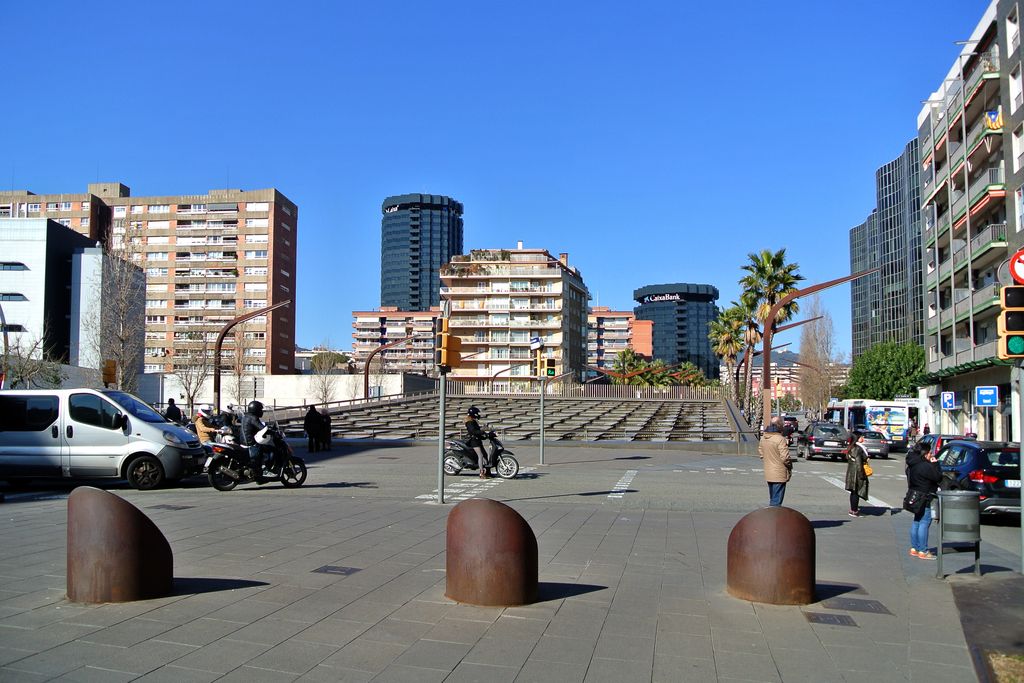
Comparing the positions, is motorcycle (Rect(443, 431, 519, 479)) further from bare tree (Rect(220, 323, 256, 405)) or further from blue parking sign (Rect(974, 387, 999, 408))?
bare tree (Rect(220, 323, 256, 405))

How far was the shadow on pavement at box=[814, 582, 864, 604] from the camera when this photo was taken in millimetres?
7530

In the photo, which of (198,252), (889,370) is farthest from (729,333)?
(198,252)

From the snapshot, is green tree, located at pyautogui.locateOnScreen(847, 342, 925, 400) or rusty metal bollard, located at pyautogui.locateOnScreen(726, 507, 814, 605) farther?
green tree, located at pyautogui.locateOnScreen(847, 342, 925, 400)

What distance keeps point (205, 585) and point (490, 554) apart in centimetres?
257

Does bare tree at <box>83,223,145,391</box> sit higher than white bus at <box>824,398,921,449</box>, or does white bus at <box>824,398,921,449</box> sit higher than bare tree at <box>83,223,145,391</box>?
bare tree at <box>83,223,145,391</box>

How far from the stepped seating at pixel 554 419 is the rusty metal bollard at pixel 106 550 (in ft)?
90.0

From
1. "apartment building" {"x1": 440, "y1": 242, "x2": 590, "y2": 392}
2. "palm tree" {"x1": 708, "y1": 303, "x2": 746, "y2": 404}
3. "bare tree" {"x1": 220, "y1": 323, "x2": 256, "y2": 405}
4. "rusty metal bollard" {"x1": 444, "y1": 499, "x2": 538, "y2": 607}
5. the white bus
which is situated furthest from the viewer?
"apartment building" {"x1": 440, "y1": 242, "x2": 590, "y2": 392}

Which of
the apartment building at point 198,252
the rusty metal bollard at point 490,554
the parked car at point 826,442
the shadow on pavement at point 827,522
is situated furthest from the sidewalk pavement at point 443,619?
the apartment building at point 198,252

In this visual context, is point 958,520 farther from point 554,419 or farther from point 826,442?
point 554,419

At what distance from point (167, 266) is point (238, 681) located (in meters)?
107

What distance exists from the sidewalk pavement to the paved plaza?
24 mm

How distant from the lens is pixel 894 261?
123875mm

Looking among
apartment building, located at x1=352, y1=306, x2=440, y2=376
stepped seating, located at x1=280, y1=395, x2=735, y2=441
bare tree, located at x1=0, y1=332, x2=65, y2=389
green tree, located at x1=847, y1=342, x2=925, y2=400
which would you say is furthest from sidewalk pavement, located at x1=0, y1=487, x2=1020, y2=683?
apartment building, located at x1=352, y1=306, x2=440, y2=376

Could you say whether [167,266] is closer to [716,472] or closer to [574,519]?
[716,472]
